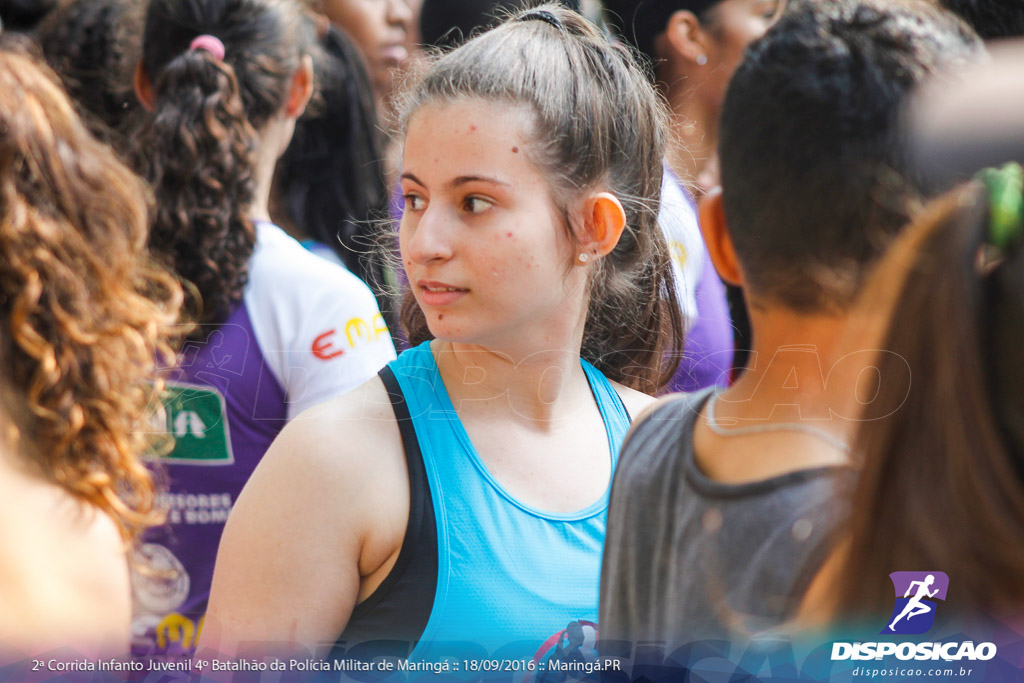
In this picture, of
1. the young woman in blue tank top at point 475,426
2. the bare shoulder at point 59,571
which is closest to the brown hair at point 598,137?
the young woman in blue tank top at point 475,426

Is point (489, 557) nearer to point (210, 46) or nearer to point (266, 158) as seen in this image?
point (266, 158)

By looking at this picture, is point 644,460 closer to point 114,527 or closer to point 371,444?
point 371,444

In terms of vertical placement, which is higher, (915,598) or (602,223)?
(602,223)

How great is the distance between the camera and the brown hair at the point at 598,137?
3.51 ft

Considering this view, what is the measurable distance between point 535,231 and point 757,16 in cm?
34

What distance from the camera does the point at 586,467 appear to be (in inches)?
45.5

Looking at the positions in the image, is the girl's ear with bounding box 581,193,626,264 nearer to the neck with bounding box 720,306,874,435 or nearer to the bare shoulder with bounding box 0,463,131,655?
the neck with bounding box 720,306,874,435

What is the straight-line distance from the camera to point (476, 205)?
1057mm

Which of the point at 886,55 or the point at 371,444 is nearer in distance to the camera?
the point at 886,55

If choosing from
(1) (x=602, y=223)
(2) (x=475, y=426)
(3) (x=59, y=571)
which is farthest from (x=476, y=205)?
(3) (x=59, y=571)

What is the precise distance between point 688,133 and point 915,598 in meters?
0.56

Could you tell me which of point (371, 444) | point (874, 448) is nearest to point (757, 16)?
point (874, 448)

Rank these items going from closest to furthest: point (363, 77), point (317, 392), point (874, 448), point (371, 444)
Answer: point (874, 448) → point (371, 444) → point (317, 392) → point (363, 77)

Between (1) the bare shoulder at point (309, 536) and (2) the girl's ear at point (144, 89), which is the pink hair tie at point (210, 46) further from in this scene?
(1) the bare shoulder at point (309, 536)
